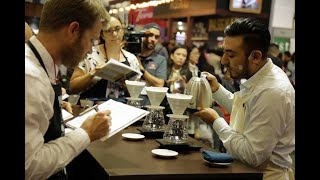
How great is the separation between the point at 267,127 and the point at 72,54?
3.34 feet

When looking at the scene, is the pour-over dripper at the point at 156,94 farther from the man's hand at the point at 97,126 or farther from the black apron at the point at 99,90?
the black apron at the point at 99,90

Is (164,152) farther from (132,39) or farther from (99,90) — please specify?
(132,39)

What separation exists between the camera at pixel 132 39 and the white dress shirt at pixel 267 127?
1724 mm

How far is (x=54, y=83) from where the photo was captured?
5.46 feet

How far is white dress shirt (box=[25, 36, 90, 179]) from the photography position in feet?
4.37

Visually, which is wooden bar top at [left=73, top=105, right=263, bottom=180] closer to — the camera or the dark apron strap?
the dark apron strap

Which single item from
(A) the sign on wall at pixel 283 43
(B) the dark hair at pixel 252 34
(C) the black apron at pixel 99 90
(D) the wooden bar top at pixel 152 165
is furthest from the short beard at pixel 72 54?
(A) the sign on wall at pixel 283 43

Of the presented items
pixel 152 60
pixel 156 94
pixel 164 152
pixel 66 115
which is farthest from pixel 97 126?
pixel 152 60

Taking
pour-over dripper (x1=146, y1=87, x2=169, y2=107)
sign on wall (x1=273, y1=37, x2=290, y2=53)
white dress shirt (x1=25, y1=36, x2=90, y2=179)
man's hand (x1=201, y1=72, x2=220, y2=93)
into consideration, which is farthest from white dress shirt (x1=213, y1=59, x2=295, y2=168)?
sign on wall (x1=273, y1=37, x2=290, y2=53)

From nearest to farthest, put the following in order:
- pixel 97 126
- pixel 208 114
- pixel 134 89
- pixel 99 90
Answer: pixel 97 126 → pixel 208 114 → pixel 134 89 → pixel 99 90

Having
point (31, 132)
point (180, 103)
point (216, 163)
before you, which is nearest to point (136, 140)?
point (180, 103)

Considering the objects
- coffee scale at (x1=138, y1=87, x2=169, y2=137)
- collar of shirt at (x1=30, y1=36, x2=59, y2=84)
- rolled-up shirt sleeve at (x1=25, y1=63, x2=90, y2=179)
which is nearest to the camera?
rolled-up shirt sleeve at (x1=25, y1=63, x2=90, y2=179)
